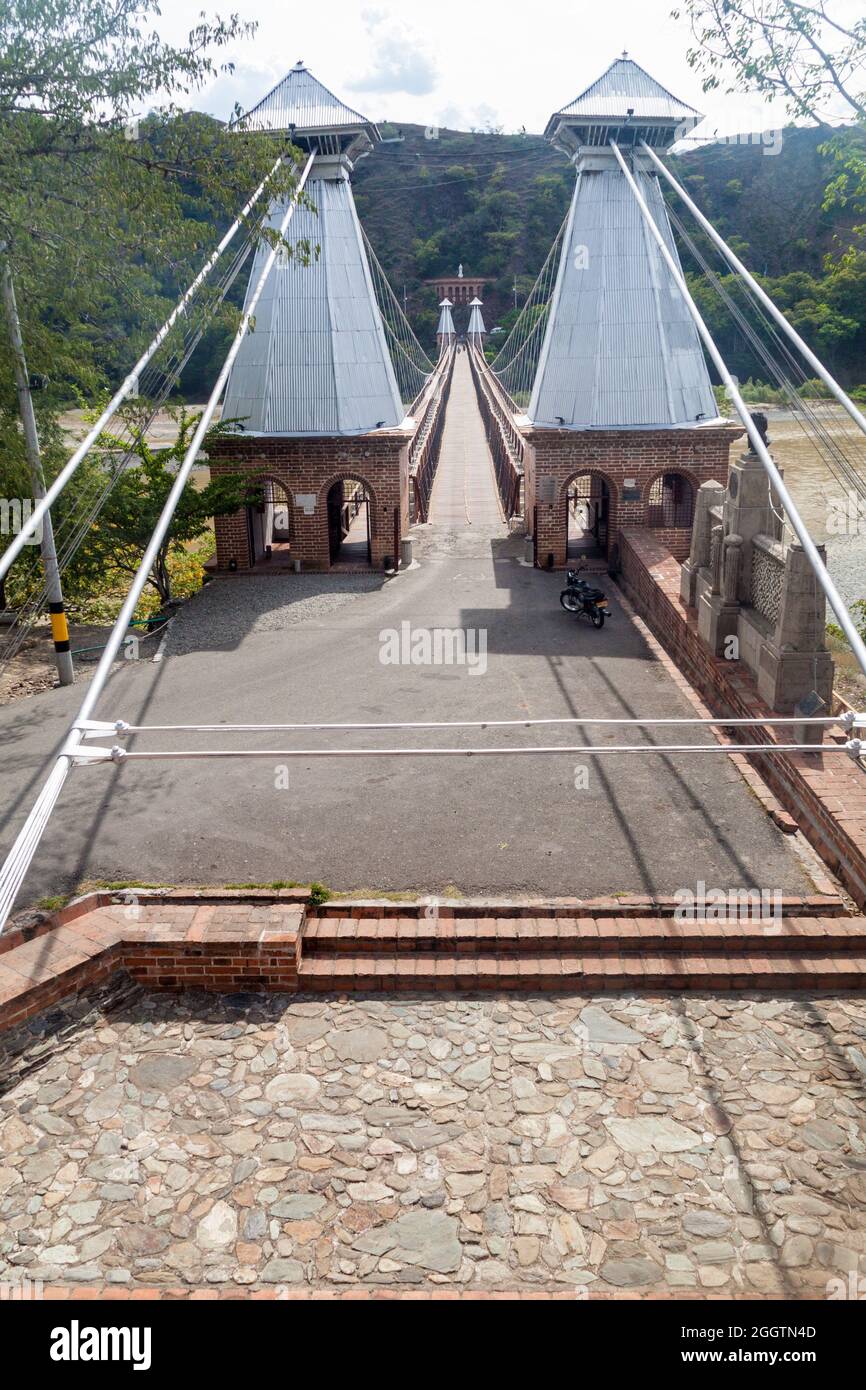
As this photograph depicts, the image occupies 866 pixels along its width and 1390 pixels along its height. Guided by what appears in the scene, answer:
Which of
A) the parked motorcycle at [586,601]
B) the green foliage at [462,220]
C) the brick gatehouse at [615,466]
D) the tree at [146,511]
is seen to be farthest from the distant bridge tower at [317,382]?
the green foliage at [462,220]

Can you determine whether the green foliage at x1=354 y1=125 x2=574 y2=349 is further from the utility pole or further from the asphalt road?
the asphalt road

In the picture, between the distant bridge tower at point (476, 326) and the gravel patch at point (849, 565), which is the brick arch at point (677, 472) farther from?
the distant bridge tower at point (476, 326)

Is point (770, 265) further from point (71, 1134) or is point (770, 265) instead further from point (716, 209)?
point (71, 1134)

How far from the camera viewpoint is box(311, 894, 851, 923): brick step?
7.17 metres

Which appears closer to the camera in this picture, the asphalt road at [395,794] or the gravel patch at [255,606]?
the asphalt road at [395,794]

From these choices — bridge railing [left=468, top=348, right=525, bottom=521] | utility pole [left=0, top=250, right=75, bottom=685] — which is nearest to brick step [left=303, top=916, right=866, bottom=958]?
utility pole [left=0, top=250, right=75, bottom=685]

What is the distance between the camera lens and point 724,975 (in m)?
6.67

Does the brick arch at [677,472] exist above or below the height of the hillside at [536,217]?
below

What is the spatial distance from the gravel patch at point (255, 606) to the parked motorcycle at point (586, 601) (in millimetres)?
3924

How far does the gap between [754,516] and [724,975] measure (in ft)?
20.2

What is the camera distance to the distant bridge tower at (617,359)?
61.8 feet

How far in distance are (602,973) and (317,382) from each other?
15451 mm

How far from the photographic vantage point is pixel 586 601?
14.9m

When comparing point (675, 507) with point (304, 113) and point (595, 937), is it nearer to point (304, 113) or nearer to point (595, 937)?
point (304, 113)
